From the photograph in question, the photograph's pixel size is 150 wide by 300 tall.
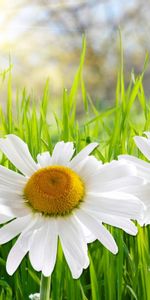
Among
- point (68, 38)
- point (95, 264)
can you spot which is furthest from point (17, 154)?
point (68, 38)

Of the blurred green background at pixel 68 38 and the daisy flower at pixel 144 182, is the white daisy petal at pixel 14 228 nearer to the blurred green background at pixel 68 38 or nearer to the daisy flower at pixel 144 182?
the daisy flower at pixel 144 182

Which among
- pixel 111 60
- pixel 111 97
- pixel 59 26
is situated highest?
pixel 59 26

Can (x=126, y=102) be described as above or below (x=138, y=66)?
above

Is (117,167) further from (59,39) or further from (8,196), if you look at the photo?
(59,39)

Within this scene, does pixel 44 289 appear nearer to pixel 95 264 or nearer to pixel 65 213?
pixel 65 213

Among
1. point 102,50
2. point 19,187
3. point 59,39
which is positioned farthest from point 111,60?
point 19,187

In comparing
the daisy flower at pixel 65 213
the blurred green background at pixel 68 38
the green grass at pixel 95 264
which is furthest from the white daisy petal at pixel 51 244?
the blurred green background at pixel 68 38

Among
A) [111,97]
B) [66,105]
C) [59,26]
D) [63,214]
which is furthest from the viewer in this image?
[111,97]

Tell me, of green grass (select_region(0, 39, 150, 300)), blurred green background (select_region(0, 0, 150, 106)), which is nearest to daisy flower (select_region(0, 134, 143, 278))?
green grass (select_region(0, 39, 150, 300))
